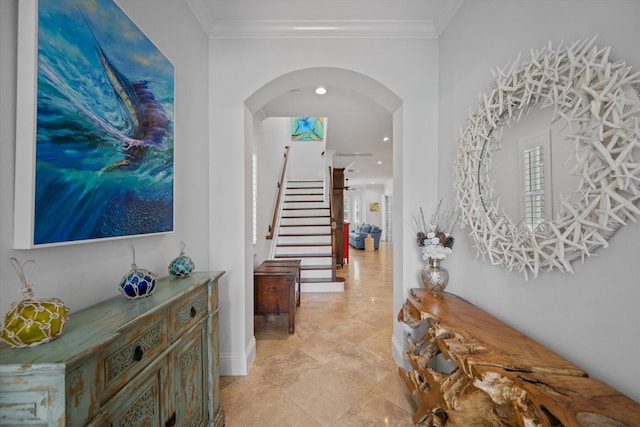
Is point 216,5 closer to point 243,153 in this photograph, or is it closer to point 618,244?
point 243,153

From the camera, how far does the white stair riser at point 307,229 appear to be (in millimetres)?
5308

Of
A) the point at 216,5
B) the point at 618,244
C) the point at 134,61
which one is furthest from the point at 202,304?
the point at 216,5

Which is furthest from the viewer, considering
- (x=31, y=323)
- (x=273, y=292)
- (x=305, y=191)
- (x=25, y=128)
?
(x=305, y=191)

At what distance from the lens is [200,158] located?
200cm

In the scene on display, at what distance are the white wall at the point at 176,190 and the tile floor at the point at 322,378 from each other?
41.8 inches

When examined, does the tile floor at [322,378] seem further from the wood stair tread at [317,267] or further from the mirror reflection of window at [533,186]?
the mirror reflection of window at [533,186]

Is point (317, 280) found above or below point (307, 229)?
below

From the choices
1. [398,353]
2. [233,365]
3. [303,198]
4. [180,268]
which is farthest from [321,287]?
[180,268]

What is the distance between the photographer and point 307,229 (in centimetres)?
539

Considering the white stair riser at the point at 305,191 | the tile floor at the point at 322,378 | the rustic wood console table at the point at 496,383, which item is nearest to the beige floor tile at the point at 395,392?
the tile floor at the point at 322,378

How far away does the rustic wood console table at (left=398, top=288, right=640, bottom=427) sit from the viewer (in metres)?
0.78

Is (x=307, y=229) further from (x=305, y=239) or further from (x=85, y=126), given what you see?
(x=85, y=126)

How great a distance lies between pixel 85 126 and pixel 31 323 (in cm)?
70

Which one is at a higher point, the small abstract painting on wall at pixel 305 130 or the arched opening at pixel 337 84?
the small abstract painting on wall at pixel 305 130
